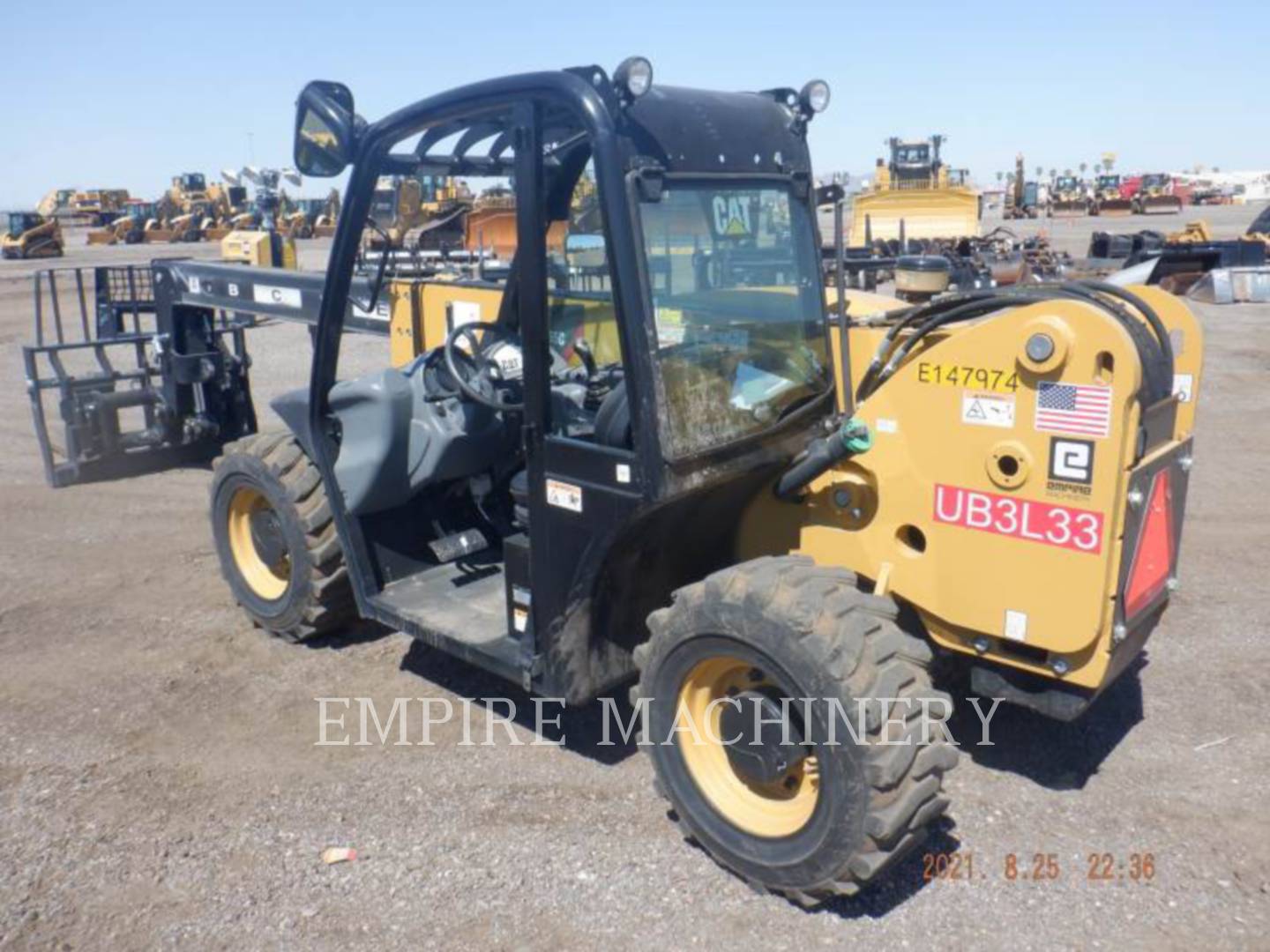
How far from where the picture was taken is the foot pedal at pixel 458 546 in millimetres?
4570

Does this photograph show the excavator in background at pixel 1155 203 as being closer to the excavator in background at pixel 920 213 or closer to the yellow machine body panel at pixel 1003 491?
the excavator in background at pixel 920 213

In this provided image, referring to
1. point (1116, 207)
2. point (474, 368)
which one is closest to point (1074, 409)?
point (474, 368)

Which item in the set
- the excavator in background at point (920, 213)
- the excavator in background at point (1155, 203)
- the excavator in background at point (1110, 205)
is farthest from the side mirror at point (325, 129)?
the excavator in background at point (1155, 203)

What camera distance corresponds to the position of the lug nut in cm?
299

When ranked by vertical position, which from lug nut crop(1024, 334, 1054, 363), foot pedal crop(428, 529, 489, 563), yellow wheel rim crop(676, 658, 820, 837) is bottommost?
yellow wheel rim crop(676, 658, 820, 837)

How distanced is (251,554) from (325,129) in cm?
224

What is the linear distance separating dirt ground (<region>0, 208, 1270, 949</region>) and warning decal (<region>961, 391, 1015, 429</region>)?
1.36 m

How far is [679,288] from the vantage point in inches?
128

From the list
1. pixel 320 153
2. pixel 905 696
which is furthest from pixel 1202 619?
pixel 320 153

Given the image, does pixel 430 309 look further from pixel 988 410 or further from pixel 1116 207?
pixel 1116 207

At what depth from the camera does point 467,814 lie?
3746 millimetres

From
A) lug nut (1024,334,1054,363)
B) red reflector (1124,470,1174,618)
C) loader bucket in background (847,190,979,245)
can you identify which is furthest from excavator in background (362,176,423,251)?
loader bucket in background (847,190,979,245)

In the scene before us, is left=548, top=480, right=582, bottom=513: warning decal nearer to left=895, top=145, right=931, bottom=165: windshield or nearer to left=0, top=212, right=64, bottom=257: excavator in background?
left=895, top=145, right=931, bottom=165: windshield
